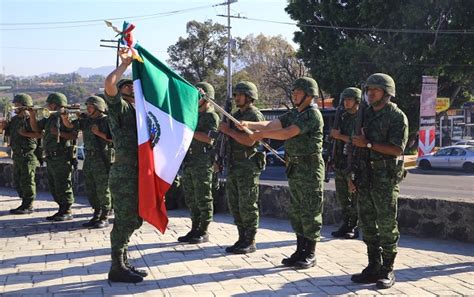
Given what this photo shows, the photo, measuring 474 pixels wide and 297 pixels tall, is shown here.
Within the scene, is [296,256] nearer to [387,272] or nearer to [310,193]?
[310,193]

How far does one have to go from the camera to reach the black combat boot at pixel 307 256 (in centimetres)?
606

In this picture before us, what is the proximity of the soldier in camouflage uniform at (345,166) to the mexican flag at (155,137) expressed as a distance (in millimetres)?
3003

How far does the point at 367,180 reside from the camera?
5527mm

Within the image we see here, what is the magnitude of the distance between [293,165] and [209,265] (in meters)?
1.48

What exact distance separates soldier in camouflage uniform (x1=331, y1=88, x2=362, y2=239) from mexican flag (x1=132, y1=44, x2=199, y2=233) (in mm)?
3003

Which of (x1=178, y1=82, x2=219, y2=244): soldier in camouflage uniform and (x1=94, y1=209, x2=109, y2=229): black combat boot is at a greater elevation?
(x1=178, y1=82, x2=219, y2=244): soldier in camouflage uniform

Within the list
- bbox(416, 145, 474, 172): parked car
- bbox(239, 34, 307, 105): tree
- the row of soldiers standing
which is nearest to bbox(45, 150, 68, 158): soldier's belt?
the row of soldiers standing

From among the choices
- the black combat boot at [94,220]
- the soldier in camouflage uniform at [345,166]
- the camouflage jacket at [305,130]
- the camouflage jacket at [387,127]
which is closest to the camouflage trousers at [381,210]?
the camouflage jacket at [387,127]

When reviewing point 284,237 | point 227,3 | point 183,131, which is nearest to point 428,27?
point 227,3

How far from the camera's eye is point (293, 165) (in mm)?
6133

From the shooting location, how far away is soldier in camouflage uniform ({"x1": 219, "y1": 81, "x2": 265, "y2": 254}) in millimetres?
6703

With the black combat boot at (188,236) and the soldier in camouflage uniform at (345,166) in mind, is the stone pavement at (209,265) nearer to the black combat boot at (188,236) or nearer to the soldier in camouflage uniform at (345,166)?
the black combat boot at (188,236)

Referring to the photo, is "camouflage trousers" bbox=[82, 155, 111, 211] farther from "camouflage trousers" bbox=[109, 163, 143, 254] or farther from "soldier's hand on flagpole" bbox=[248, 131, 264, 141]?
"soldier's hand on flagpole" bbox=[248, 131, 264, 141]

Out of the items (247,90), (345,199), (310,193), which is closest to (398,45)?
(345,199)
